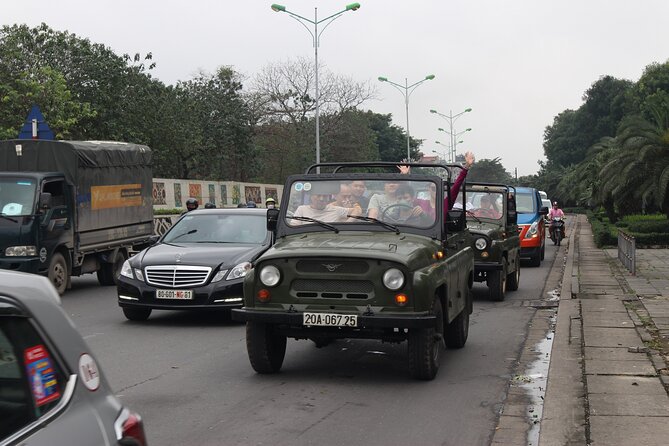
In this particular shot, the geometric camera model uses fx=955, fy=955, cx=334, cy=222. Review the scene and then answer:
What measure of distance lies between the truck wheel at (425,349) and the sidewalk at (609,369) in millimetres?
1060

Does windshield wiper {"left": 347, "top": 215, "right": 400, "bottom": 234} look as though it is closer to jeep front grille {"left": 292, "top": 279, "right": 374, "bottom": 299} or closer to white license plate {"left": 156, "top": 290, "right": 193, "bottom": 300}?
jeep front grille {"left": 292, "top": 279, "right": 374, "bottom": 299}

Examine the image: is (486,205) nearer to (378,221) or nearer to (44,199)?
(44,199)

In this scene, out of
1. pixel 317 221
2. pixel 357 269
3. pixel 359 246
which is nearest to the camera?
pixel 357 269

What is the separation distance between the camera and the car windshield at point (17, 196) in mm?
15891

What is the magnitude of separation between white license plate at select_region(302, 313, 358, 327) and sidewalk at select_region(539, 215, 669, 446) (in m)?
1.74

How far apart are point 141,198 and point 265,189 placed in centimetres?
3925

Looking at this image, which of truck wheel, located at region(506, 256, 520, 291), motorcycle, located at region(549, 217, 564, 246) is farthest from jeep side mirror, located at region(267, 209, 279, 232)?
motorcycle, located at region(549, 217, 564, 246)

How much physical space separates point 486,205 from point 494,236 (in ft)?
4.87

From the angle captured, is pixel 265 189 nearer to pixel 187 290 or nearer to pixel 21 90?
pixel 21 90

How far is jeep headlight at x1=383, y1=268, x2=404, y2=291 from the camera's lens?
8.20 metres

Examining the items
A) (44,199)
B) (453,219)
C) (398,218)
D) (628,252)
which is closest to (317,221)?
(398,218)

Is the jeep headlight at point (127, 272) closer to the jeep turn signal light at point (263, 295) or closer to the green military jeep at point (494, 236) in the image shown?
the jeep turn signal light at point (263, 295)

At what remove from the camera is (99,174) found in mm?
18969

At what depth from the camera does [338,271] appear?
8.34 metres
